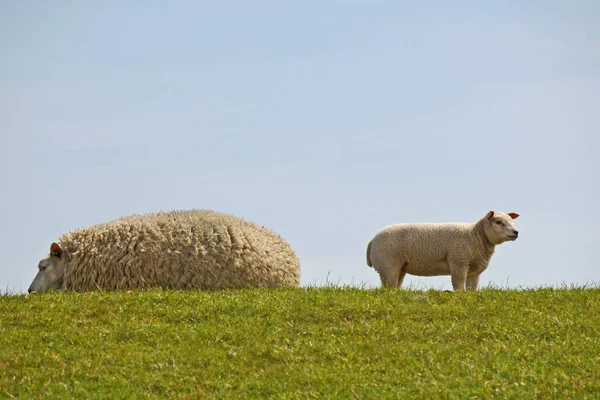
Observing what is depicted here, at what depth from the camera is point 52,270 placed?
15797 millimetres

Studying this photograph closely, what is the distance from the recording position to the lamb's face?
53.5 feet

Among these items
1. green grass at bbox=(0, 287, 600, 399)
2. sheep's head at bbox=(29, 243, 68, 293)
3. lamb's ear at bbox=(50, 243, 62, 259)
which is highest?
lamb's ear at bbox=(50, 243, 62, 259)

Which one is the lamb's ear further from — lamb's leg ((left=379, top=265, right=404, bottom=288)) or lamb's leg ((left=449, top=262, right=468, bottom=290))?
lamb's leg ((left=449, top=262, right=468, bottom=290))

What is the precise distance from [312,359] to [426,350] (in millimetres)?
1576

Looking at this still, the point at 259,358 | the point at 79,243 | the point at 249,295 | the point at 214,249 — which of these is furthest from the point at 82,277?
the point at 259,358

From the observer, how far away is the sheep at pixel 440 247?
16.1 m

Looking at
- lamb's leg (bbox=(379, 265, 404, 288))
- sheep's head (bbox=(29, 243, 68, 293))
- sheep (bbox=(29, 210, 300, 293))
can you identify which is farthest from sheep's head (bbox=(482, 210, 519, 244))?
sheep's head (bbox=(29, 243, 68, 293))

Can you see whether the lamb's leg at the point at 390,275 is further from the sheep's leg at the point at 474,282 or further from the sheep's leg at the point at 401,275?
the sheep's leg at the point at 474,282

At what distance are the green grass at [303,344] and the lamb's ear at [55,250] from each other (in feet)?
6.29

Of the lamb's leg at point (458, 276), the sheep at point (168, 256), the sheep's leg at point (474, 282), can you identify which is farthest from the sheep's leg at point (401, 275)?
the sheep at point (168, 256)

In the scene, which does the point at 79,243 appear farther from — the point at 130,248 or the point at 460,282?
the point at 460,282

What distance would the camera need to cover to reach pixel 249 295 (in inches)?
526

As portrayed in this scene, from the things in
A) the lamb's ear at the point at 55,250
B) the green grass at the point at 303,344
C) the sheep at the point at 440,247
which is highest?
the sheep at the point at 440,247

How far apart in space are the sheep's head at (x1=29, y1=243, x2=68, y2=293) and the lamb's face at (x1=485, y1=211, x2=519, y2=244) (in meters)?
8.78
